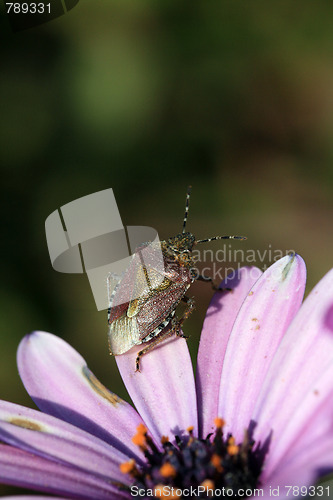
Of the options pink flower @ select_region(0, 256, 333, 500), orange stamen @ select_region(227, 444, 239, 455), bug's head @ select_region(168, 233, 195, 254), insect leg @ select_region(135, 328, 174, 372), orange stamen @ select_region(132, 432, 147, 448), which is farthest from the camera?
bug's head @ select_region(168, 233, 195, 254)

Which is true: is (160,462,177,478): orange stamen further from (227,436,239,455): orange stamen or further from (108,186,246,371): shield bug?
(108,186,246,371): shield bug

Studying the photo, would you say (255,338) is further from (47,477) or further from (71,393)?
(47,477)

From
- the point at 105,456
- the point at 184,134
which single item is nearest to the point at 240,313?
the point at 105,456

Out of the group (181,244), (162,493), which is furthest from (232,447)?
(181,244)

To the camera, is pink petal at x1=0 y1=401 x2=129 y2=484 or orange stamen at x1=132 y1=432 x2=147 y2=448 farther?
orange stamen at x1=132 y1=432 x2=147 y2=448

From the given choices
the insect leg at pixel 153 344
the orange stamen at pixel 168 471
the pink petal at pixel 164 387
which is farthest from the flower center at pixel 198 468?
the insect leg at pixel 153 344

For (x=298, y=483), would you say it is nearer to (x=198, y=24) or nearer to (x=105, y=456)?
(x=105, y=456)

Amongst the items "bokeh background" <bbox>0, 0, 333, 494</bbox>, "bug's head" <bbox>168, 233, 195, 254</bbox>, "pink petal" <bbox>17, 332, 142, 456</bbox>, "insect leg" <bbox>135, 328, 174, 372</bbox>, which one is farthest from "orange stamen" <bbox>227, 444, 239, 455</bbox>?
"bokeh background" <bbox>0, 0, 333, 494</bbox>
